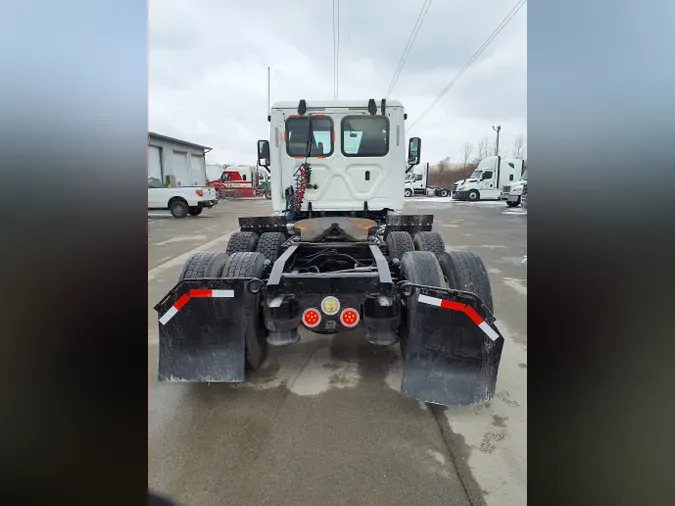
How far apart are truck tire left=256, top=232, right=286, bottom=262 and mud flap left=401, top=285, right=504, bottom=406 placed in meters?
2.25

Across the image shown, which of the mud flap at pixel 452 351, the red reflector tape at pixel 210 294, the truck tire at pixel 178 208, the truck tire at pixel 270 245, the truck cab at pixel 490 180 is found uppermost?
the truck cab at pixel 490 180

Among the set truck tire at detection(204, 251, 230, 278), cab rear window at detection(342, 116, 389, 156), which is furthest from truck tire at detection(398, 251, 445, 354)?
cab rear window at detection(342, 116, 389, 156)

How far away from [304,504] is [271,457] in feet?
1.36

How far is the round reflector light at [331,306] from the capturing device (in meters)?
2.76

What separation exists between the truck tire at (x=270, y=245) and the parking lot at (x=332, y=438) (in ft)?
3.96

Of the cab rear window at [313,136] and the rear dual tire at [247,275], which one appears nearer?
the rear dual tire at [247,275]

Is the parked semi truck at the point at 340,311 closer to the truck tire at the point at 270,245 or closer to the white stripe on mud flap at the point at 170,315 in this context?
the white stripe on mud flap at the point at 170,315

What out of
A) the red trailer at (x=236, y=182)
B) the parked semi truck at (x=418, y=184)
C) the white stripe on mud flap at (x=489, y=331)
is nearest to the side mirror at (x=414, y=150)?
the white stripe on mud flap at (x=489, y=331)

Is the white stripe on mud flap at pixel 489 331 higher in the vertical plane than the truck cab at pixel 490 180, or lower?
lower

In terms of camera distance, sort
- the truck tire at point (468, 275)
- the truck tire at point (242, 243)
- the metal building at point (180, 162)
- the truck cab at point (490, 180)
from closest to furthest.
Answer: the truck tire at point (468, 275) → the truck tire at point (242, 243) → the metal building at point (180, 162) → the truck cab at point (490, 180)

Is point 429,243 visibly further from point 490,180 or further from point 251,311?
point 490,180

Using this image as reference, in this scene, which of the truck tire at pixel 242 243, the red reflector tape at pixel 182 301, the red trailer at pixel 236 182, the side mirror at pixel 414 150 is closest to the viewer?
the red reflector tape at pixel 182 301
